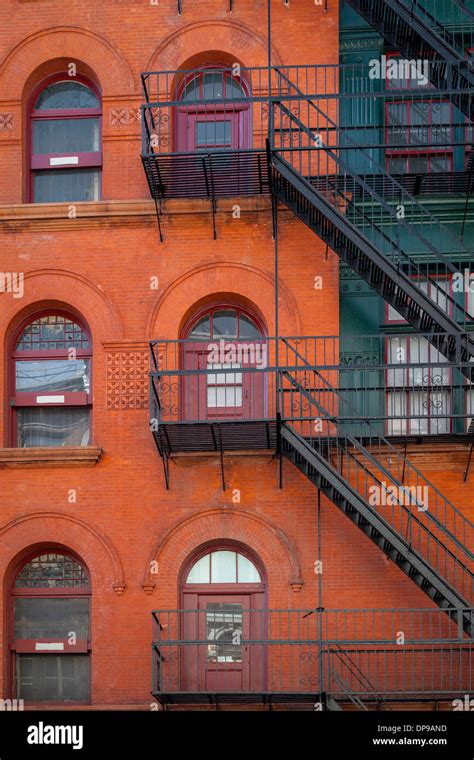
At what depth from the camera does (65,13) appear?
2577 centimetres

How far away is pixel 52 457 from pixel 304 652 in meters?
4.86

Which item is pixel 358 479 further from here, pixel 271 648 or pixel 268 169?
pixel 268 169

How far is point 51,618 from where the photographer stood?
80.1ft

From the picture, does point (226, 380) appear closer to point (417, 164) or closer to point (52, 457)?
point (52, 457)

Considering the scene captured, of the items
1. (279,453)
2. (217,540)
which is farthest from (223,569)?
(279,453)

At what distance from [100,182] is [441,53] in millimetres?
5811

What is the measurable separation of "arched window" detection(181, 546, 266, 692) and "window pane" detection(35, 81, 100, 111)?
25.0 ft

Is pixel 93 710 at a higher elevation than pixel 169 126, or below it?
below

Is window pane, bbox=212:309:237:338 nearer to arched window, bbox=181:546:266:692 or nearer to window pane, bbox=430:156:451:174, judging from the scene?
arched window, bbox=181:546:266:692

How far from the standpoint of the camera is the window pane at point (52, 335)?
25203 mm

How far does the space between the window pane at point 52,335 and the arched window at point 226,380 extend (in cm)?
176

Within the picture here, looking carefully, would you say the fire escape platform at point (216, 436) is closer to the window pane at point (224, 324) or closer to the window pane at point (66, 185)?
the window pane at point (224, 324)

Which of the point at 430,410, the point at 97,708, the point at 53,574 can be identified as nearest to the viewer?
the point at 97,708

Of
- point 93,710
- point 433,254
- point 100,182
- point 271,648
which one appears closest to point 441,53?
point 433,254
